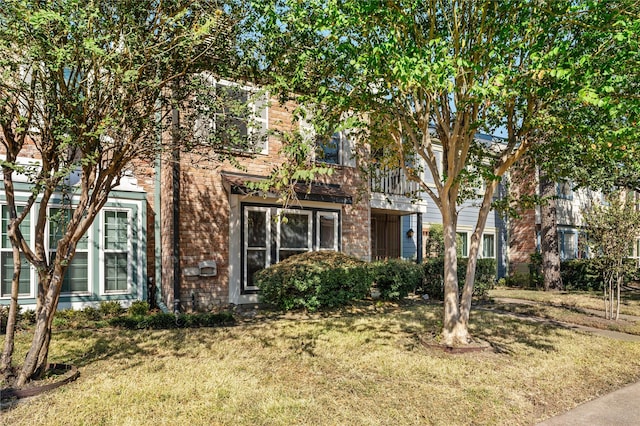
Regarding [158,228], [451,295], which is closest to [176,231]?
[158,228]

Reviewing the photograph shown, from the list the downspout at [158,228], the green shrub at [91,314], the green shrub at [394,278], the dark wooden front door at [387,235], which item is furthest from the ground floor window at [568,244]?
the green shrub at [91,314]

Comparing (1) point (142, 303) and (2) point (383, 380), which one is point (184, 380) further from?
(1) point (142, 303)

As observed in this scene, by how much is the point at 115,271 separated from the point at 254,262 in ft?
11.0

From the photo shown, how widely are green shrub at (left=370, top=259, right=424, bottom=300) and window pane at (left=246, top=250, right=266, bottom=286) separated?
9.66 feet

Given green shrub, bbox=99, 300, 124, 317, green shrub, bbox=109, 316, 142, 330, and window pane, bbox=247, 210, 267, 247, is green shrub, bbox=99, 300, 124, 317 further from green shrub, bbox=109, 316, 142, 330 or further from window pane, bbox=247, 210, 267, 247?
window pane, bbox=247, 210, 267, 247

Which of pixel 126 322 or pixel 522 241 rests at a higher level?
pixel 522 241

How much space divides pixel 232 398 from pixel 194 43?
4092mm

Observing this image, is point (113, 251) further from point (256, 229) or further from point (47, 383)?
point (47, 383)

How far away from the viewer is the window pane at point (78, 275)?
9.48 metres

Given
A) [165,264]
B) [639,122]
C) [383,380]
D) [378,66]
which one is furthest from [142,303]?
[639,122]

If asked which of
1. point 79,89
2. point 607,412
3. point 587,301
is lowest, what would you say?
point 587,301

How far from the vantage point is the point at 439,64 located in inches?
207

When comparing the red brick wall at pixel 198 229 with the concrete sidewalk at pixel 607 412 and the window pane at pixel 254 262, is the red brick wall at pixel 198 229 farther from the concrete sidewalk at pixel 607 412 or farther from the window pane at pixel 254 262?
the concrete sidewalk at pixel 607 412

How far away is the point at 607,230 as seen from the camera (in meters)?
9.90
